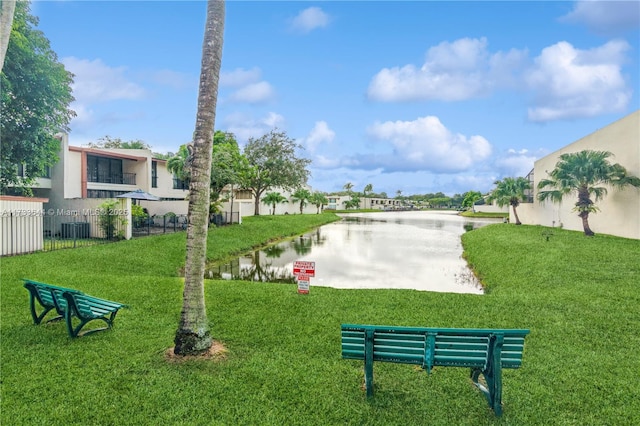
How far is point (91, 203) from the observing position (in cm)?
1788

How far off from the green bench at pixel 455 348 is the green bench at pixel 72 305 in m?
3.79

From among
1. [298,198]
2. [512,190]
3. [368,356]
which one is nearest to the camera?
[368,356]

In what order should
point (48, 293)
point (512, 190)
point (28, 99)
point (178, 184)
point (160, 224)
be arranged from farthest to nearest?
point (512, 190), point (178, 184), point (160, 224), point (28, 99), point (48, 293)

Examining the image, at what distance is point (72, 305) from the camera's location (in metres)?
4.99

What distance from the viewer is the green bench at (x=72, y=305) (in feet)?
16.3

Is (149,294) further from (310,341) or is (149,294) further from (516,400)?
(516,400)

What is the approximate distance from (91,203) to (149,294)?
12.9 m

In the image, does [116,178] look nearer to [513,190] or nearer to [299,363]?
[299,363]

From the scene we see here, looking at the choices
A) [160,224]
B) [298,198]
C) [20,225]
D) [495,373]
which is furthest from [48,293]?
[298,198]

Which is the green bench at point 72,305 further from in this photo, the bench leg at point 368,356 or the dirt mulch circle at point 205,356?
the bench leg at point 368,356

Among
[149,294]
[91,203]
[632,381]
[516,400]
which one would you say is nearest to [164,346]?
[149,294]

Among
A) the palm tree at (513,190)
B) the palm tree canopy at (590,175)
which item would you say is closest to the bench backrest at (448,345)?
the palm tree canopy at (590,175)

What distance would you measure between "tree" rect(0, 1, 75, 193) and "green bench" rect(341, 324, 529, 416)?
17.8m

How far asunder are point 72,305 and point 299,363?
330 cm
